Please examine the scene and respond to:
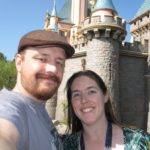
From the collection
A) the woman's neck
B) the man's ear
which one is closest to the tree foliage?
→ the woman's neck

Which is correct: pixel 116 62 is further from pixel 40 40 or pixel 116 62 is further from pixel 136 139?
pixel 40 40

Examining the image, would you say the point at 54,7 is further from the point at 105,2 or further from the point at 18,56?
the point at 18,56

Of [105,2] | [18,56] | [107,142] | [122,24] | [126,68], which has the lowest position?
[107,142]

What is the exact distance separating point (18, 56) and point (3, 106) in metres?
0.69

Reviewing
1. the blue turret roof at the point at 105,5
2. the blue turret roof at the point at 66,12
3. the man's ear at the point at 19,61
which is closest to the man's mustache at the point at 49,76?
the man's ear at the point at 19,61

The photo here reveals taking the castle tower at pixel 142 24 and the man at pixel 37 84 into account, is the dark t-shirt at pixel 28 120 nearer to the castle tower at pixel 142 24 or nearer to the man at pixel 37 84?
the man at pixel 37 84

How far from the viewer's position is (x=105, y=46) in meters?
15.6

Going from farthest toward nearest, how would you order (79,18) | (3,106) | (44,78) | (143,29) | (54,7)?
(54,7), (79,18), (143,29), (44,78), (3,106)

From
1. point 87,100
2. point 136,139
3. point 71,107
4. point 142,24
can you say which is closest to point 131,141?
point 136,139

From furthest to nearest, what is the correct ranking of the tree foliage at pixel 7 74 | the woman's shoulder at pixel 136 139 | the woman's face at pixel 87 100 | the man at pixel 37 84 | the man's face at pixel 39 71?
1. the tree foliage at pixel 7 74
2. the woman's face at pixel 87 100
3. the woman's shoulder at pixel 136 139
4. the man's face at pixel 39 71
5. the man at pixel 37 84

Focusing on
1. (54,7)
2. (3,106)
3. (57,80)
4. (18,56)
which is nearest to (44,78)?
(57,80)

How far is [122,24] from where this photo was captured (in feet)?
53.3

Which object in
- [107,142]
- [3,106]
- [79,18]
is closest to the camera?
[3,106]

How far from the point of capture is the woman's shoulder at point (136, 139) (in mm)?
2680
